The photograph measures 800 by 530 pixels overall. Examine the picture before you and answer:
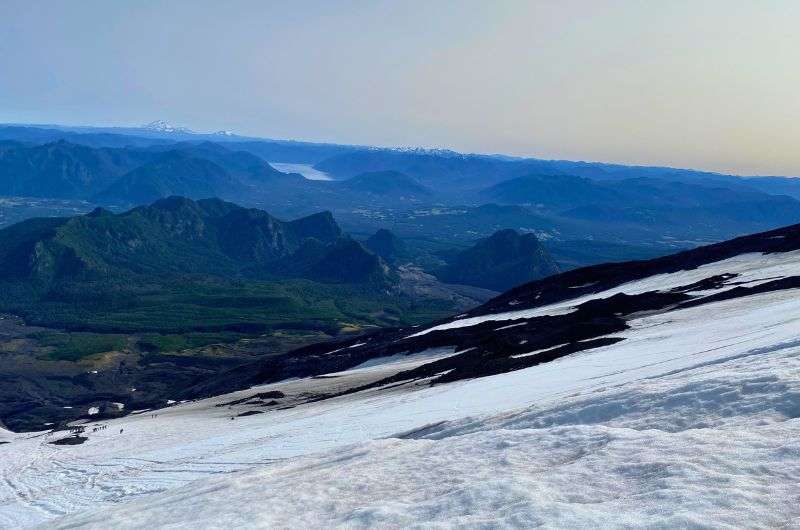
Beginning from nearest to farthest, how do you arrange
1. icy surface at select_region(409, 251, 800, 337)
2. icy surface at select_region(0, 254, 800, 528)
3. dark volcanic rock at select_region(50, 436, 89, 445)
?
icy surface at select_region(0, 254, 800, 528) < dark volcanic rock at select_region(50, 436, 89, 445) < icy surface at select_region(409, 251, 800, 337)

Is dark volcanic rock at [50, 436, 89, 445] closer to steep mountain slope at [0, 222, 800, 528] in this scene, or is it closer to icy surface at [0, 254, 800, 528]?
steep mountain slope at [0, 222, 800, 528]

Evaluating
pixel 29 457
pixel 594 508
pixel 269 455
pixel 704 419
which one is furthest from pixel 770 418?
pixel 29 457

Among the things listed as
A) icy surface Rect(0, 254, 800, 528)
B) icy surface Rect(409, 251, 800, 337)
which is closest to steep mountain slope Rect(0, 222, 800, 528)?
icy surface Rect(0, 254, 800, 528)

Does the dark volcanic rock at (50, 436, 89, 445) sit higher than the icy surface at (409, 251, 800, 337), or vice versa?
the icy surface at (409, 251, 800, 337)

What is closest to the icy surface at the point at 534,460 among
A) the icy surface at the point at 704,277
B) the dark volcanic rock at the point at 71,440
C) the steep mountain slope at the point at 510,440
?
the steep mountain slope at the point at 510,440

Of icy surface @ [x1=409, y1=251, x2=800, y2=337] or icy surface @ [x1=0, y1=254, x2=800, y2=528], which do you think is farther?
icy surface @ [x1=409, y1=251, x2=800, y2=337]

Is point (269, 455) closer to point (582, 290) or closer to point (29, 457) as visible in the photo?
point (29, 457)

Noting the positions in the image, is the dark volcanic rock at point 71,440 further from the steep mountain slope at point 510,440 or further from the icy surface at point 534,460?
the icy surface at point 534,460
